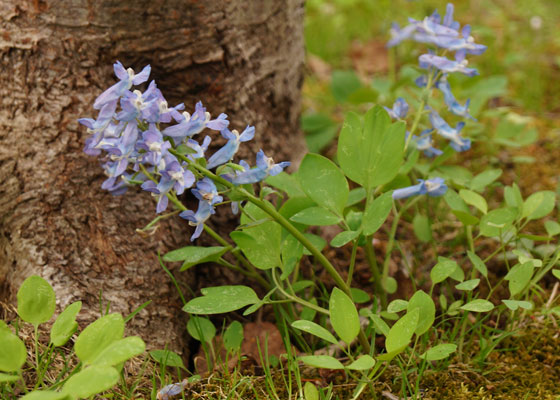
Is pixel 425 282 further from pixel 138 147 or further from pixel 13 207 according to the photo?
pixel 13 207

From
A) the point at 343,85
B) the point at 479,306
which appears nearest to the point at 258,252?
the point at 479,306

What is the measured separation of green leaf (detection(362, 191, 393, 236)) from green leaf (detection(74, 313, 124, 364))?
2.15 ft

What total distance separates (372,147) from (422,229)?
0.56m

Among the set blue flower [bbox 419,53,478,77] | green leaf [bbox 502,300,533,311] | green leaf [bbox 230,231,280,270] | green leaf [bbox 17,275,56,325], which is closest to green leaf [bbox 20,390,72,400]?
green leaf [bbox 17,275,56,325]

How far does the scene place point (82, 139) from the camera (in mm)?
1928

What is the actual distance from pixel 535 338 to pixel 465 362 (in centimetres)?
28

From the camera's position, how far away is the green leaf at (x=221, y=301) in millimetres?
1513

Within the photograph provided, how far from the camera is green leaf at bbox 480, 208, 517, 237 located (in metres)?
1.74

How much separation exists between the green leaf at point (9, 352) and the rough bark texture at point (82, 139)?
474mm

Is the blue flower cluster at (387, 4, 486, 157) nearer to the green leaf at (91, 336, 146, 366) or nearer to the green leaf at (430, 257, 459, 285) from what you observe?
the green leaf at (430, 257, 459, 285)

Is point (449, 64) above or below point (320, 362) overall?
above

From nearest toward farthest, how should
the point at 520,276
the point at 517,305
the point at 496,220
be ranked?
the point at 517,305, the point at 520,276, the point at 496,220

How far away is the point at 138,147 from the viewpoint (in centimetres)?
140

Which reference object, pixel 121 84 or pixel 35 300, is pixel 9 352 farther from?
pixel 121 84
